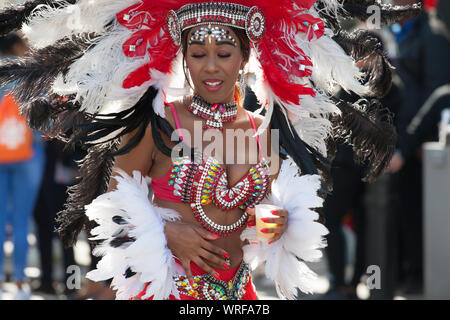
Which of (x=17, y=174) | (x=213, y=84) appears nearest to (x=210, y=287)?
(x=213, y=84)

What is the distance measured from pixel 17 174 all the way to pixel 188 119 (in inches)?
132

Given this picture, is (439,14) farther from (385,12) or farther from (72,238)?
(72,238)

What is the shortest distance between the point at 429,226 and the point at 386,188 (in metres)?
0.45

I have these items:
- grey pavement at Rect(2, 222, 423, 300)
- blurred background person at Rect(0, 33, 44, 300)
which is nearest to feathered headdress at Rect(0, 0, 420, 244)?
grey pavement at Rect(2, 222, 423, 300)

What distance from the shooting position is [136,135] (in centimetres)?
320

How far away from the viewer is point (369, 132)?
12.0 feet

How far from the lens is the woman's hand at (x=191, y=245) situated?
3066mm

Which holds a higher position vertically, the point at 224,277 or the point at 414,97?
the point at 414,97

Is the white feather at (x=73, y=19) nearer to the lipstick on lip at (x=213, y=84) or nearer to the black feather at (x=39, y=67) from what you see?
the black feather at (x=39, y=67)

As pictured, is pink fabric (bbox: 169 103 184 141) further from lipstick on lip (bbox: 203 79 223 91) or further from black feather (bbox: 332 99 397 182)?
black feather (bbox: 332 99 397 182)

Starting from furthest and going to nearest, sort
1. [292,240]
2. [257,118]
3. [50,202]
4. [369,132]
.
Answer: [50,202] < [369,132] < [257,118] < [292,240]

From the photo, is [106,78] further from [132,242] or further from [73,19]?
[132,242]

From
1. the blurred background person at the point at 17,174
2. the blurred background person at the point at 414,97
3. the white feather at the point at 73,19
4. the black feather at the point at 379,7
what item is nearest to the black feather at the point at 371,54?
the black feather at the point at 379,7

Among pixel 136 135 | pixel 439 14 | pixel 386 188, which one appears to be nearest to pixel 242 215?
pixel 136 135
